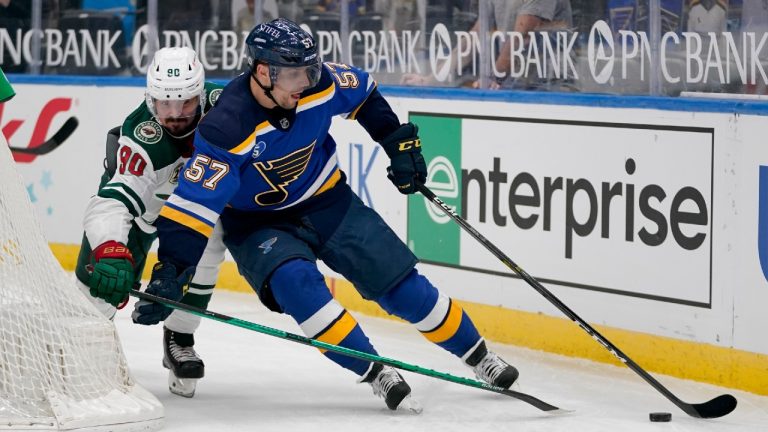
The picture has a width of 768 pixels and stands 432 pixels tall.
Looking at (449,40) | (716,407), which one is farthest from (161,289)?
(449,40)

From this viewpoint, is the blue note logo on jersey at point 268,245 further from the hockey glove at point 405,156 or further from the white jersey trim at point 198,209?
the hockey glove at point 405,156

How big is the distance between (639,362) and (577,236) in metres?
0.49

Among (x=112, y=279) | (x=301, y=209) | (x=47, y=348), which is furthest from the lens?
(x=301, y=209)

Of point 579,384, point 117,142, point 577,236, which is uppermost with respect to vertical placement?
point 117,142

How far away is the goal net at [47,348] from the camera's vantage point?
3879 millimetres

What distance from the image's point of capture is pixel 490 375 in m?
4.42

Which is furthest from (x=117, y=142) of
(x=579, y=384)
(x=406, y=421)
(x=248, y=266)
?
(x=579, y=384)

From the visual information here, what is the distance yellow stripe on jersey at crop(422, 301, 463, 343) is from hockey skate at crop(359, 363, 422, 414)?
0.20 m

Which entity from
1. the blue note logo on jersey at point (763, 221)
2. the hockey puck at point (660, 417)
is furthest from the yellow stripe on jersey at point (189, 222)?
the blue note logo on jersey at point (763, 221)

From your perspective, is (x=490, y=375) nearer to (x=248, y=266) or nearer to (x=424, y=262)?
(x=248, y=266)

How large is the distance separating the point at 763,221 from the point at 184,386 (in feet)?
5.95

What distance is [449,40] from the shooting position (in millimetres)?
5773

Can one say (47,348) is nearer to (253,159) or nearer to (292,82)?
(253,159)

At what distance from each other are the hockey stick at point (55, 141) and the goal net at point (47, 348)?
9.87ft
